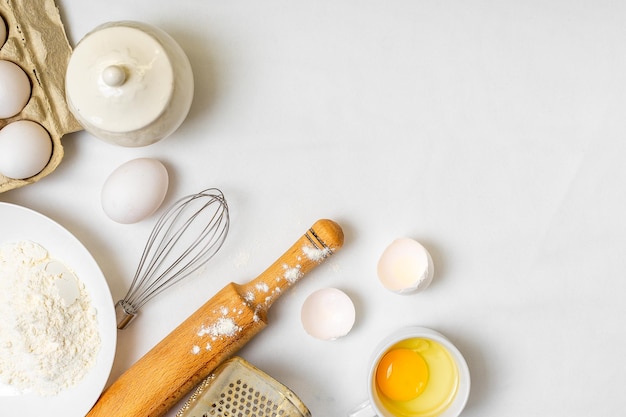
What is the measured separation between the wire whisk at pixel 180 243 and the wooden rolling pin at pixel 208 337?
3.0 inches

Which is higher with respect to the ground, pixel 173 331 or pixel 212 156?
pixel 212 156

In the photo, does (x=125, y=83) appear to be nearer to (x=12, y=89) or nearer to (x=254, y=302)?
(x=12, y=89)

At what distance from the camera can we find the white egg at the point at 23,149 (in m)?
0.80

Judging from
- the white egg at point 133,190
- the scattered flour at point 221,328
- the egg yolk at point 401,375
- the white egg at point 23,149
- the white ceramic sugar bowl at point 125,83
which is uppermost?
the white ceramic sugar bowl at point 125,83

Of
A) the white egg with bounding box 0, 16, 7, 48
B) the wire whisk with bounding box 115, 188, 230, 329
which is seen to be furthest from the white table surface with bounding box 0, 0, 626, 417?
the white egg with bounding box 0, 16, 7, 48

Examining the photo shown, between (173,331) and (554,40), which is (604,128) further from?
(173,331)

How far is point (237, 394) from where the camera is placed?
0.84 m

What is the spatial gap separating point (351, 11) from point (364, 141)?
0.18 meters

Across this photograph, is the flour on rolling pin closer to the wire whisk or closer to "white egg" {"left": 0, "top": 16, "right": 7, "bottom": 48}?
the wire whisk

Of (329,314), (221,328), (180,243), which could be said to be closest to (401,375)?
(329,314)

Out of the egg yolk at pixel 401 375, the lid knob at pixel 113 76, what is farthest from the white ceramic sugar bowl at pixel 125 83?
the egg yolk at pixel 401 375

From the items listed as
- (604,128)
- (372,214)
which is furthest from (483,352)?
(604,128)

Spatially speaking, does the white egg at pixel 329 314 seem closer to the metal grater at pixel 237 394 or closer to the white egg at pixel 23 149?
the metal grater at pixel 237 394

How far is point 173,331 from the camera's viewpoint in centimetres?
86
